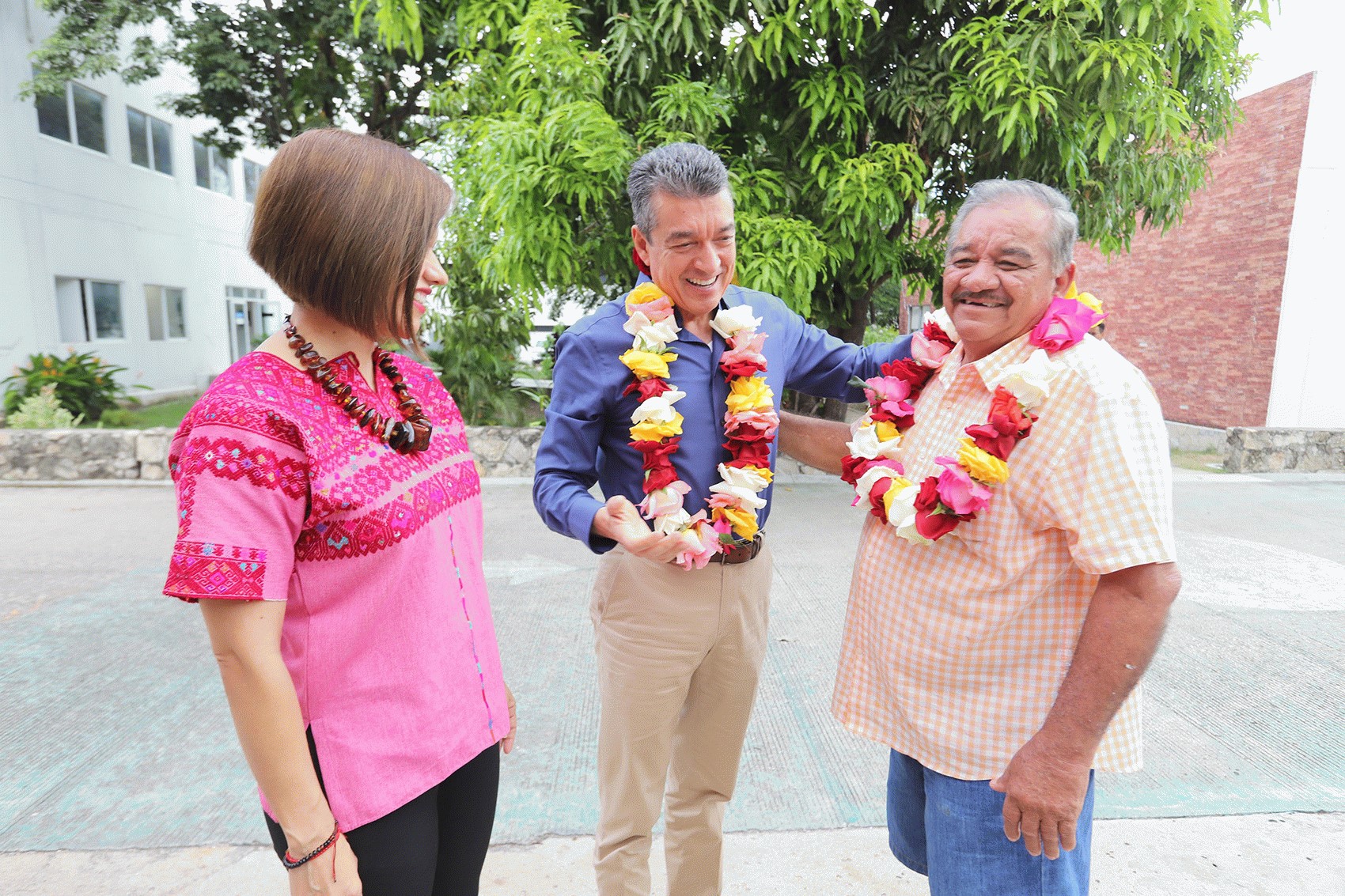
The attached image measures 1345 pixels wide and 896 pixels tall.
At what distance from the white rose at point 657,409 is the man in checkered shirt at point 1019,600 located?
1.94 ft

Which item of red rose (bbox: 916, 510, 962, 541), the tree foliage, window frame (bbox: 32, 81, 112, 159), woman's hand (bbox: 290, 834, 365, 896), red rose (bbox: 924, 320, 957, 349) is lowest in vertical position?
woman's hand (bbox: 290, 834, 365, 896)

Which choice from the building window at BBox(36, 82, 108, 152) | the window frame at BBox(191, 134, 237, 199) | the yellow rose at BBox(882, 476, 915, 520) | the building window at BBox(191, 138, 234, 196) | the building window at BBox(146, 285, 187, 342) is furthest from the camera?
the building window at BBox(191, 138, 234, 196)

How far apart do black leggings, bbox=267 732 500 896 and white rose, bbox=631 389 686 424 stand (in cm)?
86

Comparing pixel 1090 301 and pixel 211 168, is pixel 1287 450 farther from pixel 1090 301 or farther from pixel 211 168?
pixel 211 168

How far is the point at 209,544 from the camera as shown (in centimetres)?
118

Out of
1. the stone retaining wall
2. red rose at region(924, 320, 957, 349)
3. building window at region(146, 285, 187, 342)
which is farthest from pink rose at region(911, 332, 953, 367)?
building window at region(146, 285, 187, 342)

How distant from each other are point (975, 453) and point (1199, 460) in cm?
1133

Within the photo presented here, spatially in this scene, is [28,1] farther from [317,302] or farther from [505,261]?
[317,302]

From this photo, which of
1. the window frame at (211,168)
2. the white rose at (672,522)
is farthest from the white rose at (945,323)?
the window frame at (211,168)

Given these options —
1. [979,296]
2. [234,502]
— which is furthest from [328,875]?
[979,296]

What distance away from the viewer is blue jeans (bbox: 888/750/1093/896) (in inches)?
63.4

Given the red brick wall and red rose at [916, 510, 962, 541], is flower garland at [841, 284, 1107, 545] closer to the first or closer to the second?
red rose at [916, 510, 962, 541]

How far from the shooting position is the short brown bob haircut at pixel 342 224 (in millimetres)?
1312

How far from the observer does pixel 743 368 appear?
2172 millimetres
